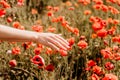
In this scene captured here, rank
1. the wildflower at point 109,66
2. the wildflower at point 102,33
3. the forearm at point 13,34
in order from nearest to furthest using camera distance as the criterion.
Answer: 1. the forearm at point 13,34
2. the wildflower at point 109,66
3. the wildflower at point 102,33

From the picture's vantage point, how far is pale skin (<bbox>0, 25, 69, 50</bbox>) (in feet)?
3.84

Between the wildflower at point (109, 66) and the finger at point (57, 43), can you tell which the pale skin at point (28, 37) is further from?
the wildflower at point (109, 66)

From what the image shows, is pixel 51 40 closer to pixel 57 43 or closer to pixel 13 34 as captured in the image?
pixel 57 43

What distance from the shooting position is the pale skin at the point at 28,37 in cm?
117

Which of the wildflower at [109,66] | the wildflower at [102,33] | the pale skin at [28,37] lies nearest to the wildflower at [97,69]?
the wildflower at [109,66]

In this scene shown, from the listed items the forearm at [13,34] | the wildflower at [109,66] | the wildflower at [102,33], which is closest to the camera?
the forearm at [13,34]

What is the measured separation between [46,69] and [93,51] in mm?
717

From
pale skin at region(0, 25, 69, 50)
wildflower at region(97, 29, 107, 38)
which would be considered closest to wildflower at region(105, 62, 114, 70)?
wildflower at region(97, 29, 107, 38)

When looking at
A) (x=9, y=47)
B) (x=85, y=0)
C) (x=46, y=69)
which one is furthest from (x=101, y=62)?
(x=85, y=0)

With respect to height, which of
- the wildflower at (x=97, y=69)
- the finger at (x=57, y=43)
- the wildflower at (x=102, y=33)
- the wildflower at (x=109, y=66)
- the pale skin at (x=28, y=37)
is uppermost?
the pale skin at (x=28, y=37)

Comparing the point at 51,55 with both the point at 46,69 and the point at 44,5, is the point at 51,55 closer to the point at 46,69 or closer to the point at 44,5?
the point at 46,69

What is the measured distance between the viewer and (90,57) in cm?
281

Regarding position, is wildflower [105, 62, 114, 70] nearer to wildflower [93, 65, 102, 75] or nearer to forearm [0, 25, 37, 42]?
wildflower [93, 65, 102, 75]

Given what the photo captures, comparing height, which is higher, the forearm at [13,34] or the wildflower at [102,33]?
the forearm at [13,34]
